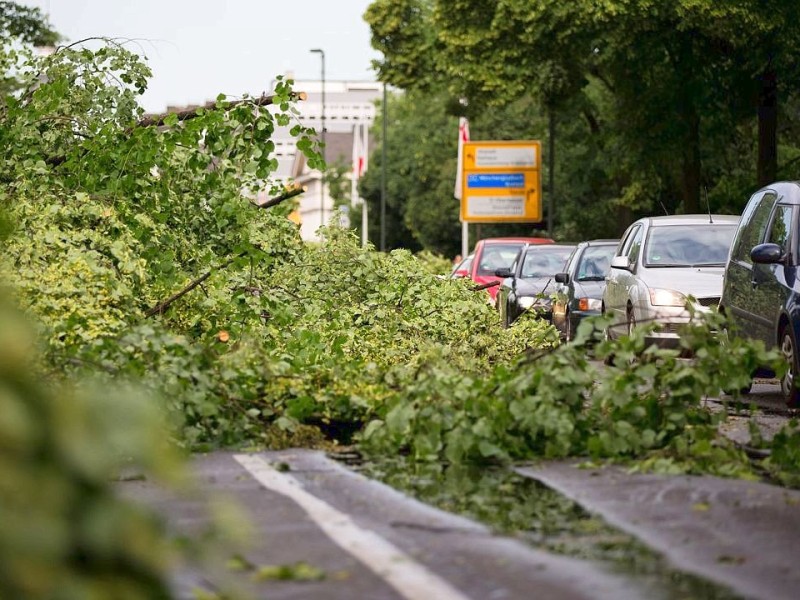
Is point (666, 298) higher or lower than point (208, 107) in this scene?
lower

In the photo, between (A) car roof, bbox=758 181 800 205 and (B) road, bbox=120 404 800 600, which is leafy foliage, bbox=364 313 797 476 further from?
(A) car roof, bbox=758 181 800 205

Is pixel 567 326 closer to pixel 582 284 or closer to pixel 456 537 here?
pixel 582 284

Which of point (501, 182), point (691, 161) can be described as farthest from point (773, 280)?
point (501, 182)

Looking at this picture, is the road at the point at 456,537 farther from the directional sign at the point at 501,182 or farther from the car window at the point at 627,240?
the directional sign at the point at 501,182

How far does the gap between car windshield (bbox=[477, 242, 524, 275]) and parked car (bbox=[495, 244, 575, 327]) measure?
12.5ft

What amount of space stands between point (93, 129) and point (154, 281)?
2.13m

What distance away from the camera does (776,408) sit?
13.3 metres

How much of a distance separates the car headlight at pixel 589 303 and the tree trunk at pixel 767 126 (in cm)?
862

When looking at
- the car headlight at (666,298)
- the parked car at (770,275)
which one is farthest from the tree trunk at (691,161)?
the parked car at (770,275)

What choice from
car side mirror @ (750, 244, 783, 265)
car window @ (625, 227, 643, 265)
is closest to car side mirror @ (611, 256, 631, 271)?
car window @ (625, 227, 643, 265)

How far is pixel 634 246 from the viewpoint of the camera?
768 inches

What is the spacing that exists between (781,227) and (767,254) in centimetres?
68

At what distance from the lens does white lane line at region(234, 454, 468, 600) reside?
530 cm

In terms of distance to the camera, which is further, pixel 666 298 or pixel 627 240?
pixel 627 240
